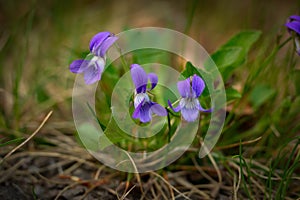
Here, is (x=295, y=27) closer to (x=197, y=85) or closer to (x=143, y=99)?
(x=197, y=85)

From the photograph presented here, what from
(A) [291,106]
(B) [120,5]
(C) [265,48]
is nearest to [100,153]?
(A) [291,106]

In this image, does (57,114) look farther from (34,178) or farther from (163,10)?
(163,10)

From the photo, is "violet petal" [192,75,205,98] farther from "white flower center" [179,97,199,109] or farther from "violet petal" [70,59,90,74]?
"violet petal" [70,59,90,74]

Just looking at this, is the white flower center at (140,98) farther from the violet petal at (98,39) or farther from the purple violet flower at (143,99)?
the violet petal at (98,39)

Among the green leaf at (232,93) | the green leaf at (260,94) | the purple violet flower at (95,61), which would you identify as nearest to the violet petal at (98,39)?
the purple violet flower at (95,61)

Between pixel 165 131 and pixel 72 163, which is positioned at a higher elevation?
pixel 165 131

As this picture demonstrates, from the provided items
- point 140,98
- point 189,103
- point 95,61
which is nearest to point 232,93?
point 189,103

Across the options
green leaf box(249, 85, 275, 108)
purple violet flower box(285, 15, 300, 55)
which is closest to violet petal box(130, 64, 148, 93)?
purple violet flower box(285, 15, 300, 55)
